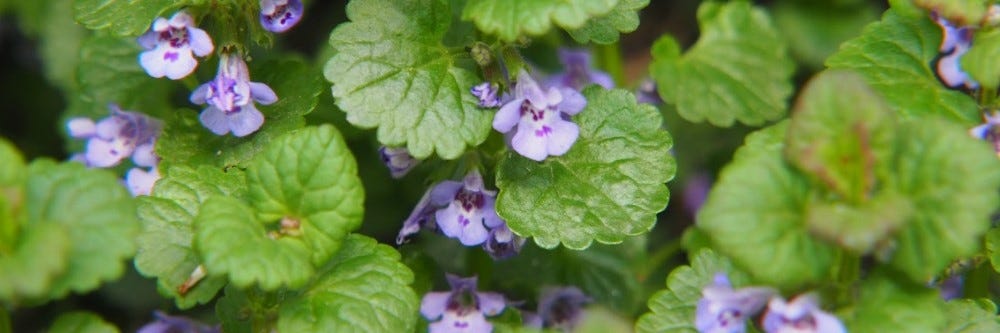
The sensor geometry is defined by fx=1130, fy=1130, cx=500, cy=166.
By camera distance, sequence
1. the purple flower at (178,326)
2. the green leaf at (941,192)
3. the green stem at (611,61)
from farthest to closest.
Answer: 1. the green stem at (611,61)
2. the purple flower at (178,326)
3. the green leaf at (941,192)

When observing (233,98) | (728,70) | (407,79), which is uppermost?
(407,79)

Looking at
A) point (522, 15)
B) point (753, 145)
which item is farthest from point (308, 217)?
point (753, 145)

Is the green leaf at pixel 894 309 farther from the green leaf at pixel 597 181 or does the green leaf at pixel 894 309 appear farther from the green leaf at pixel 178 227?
the green leaf at pixel 178 227

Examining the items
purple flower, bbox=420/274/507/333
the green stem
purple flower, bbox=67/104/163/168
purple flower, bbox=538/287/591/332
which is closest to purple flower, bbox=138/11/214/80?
purple flower, bbox=67/104/163/168

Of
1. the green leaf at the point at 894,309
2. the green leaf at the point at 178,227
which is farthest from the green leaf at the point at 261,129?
the green leaf at the point at 894,309

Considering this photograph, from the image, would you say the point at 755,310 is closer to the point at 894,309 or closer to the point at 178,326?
the point at 894,309

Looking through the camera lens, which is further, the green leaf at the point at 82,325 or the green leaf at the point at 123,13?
the green leaf at the point at 123,13

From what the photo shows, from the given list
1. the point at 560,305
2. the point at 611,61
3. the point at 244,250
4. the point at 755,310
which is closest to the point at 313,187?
the point at 244,250
